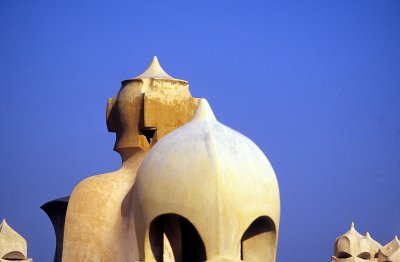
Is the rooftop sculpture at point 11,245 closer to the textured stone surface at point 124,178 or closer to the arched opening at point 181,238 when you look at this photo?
the textured stone surface at point 124,178

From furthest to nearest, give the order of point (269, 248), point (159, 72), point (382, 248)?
point (382, 248) → point (159, 72) → point (269, 248)

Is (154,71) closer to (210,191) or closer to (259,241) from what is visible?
(259,241)

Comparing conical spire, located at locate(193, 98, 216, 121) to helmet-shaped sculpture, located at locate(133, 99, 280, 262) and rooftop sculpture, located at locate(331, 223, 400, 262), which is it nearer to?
helmet-shaped sculpture, located at locate(133, 99, 280, 262)

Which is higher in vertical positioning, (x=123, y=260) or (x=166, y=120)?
(x=166, y=120)

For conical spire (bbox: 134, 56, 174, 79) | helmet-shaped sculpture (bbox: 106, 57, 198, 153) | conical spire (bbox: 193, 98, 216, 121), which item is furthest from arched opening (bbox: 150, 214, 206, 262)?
conical spire (bbox: 134, 56, 174, 79)

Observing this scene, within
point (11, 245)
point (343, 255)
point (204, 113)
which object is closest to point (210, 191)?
point (204, 113)

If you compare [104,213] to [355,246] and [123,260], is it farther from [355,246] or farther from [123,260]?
[355,246]

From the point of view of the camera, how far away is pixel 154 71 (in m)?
16.8

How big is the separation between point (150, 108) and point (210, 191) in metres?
3.88

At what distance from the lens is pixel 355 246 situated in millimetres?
27766

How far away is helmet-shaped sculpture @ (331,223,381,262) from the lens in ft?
90.7

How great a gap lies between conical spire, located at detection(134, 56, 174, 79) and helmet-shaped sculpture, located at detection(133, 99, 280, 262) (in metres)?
3.00

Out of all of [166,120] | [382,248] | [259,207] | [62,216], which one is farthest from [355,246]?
[259,207]

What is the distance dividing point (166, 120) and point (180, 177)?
11.7 ft
